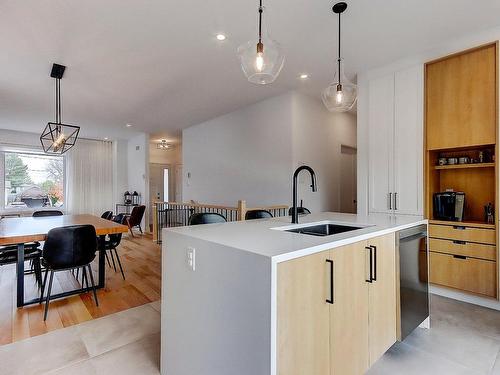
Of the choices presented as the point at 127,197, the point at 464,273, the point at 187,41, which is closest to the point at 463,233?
the point at 464,273

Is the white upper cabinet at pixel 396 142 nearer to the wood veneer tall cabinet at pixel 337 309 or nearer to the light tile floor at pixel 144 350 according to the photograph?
the light tile floor at pixel 144 350

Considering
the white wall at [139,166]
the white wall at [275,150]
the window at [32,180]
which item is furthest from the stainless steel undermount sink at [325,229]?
the window at [32,180]

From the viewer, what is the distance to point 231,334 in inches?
48.0

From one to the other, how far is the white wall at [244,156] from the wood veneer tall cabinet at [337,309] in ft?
9.61

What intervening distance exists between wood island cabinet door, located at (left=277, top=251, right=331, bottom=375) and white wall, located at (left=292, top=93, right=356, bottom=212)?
344cm

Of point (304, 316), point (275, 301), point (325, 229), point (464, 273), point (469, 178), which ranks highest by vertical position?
point (469, 178)

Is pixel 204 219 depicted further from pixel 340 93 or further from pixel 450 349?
pixel 450 349

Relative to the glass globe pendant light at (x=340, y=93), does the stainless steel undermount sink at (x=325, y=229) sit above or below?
below

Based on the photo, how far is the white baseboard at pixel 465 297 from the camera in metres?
2.81

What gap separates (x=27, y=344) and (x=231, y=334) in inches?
77.3

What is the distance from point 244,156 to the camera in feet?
18.1

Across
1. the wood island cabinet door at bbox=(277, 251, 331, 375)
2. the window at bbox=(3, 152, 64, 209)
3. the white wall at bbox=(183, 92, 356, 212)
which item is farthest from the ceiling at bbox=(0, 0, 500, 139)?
the window at bbox=(3, 152, 64, 209)

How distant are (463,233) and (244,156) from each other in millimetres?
3696

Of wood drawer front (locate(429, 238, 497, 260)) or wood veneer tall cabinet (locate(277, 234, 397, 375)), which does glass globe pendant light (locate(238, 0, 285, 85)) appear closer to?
wood veneer tall cabinet (locate(277, 234, 397, 375))
